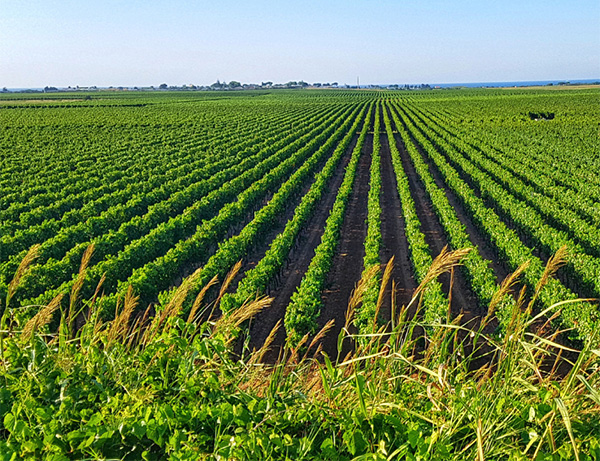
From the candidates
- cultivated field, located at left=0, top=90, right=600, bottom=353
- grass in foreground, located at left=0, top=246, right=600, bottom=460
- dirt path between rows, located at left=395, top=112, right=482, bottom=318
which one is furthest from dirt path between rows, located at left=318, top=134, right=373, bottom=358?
grass in foreground, located at left=0, top=246, right=600, bottom=460

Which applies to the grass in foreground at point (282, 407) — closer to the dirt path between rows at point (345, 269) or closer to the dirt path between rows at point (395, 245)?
the dirt path between rows at point (345, 269)

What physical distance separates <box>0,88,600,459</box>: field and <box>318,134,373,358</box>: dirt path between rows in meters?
0.09

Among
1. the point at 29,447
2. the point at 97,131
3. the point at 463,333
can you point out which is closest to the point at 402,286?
the point at 463,333

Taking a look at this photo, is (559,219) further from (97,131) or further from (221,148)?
(97,131)

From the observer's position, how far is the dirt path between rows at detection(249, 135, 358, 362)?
35.9ft

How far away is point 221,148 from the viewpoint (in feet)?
118

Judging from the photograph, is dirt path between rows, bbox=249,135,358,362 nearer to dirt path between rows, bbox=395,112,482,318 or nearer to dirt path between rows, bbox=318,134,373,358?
dirt path between rows, bbox=318,134,373,358

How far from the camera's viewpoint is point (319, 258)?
1298 centimetres

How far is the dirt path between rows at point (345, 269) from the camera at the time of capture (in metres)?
11.3

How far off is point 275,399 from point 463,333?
9.12m

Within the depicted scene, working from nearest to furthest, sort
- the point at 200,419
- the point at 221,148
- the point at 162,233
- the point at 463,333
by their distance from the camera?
1. the point at 200,419
2. the point at 463,333
3. the point at 162,233
4. the point at 221,148

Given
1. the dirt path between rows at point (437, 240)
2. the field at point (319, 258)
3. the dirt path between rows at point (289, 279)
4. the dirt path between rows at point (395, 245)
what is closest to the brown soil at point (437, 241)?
the dirt path between rows at point (437, 240)

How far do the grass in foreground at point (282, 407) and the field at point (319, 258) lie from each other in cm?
4

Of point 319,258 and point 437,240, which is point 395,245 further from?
point 319,258
